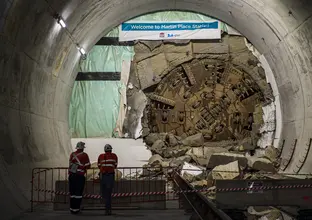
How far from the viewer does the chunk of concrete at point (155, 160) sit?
15988mm

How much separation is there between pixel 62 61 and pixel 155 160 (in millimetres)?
5057

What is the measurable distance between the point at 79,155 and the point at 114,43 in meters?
9.23

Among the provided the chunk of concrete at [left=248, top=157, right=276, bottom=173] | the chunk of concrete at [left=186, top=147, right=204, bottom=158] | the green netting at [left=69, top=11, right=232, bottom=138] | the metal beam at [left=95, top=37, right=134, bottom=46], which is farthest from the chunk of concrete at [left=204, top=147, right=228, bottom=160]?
the metal beam at [left=95, top=37, right=134, bottom=46]

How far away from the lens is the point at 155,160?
634 inches

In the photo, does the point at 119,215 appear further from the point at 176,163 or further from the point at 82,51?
the point at 82,51

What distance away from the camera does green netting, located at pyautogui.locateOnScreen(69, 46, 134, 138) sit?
56.2 ft

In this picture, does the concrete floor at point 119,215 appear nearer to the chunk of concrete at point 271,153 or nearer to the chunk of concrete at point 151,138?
the chunk of concrete at point 271,153

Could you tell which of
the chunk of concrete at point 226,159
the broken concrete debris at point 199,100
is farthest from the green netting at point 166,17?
the chunk of concrete at point 226,159

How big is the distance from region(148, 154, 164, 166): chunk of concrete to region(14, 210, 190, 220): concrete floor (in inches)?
267

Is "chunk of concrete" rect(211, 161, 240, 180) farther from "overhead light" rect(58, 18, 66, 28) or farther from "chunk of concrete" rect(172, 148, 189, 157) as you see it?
"overhead light" rect(58, 18, 66, 28)

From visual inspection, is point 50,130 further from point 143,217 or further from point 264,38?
point 264,38

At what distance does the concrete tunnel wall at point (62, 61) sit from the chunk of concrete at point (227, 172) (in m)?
1.85

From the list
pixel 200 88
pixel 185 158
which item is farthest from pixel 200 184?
pixel 200 88

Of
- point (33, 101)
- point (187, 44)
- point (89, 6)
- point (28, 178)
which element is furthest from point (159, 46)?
point (28, 178)
